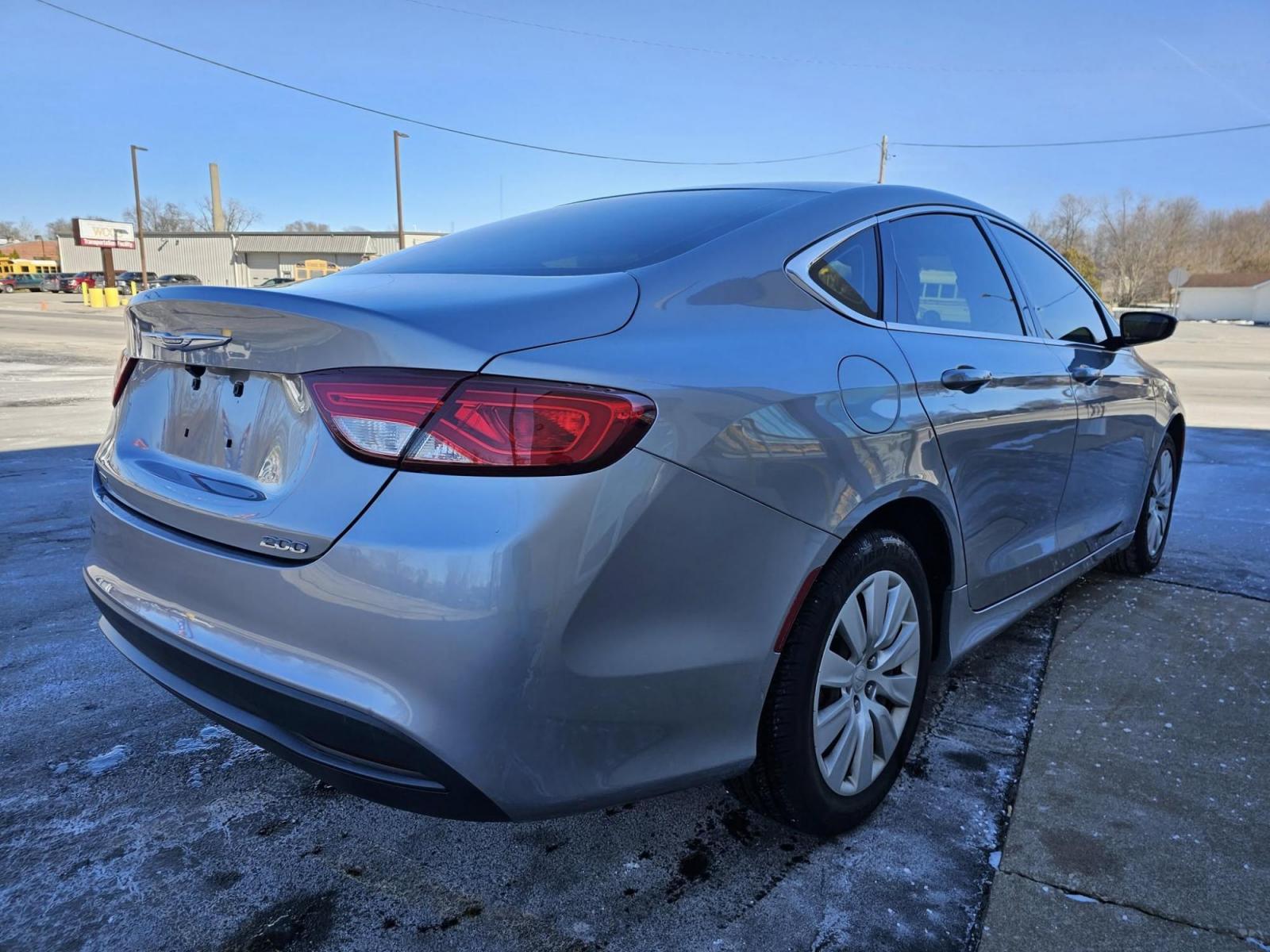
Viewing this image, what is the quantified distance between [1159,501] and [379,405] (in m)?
4.06

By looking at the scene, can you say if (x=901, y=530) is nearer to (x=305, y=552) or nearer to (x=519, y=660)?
(x=519, y=660)

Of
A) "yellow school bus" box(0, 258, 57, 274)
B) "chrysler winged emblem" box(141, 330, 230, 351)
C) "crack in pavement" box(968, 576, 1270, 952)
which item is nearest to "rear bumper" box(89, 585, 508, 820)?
"chrysler winged emblem" box(141, 330, 230, 351)

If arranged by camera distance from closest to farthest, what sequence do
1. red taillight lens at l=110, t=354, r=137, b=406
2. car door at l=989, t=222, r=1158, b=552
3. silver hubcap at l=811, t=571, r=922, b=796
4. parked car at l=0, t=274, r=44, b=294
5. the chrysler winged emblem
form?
the chrysler winged emblem
silver hubcap at l=811, t=571, r=922, b=796
red taillight lens at l=110, t=354, r=137, b=406
car door at l=989, t=222, r=1158, b=552
parked car at l=0, t=274, r=44, b=294

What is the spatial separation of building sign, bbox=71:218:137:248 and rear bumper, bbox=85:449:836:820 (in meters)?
60.0

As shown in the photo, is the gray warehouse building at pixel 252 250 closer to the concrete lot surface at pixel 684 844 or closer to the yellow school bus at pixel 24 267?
the yellow school bus at pixel 24 267

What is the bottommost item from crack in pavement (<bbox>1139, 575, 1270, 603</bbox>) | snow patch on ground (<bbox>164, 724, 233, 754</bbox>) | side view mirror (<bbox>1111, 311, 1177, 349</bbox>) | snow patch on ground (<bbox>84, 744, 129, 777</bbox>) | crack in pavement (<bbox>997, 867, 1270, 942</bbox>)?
crack in pavement (<bbox>997, 867, 1270, 942</bbox>)

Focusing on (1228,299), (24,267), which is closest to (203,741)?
(1228,299)

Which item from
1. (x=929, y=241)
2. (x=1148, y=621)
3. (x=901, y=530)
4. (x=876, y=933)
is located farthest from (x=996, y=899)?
(x=1148, y=621)

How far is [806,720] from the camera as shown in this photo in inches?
78.4

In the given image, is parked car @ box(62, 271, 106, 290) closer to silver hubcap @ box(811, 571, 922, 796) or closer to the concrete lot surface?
the concrete lot surface

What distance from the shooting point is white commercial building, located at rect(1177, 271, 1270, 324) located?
72688 mm

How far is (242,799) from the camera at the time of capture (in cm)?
237

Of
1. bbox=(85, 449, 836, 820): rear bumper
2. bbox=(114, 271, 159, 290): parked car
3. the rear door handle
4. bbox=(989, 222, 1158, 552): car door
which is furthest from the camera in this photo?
bbox=(114, 271, 159, 290): parked car

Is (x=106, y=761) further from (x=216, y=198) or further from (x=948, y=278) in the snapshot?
(x=216, y=198)
